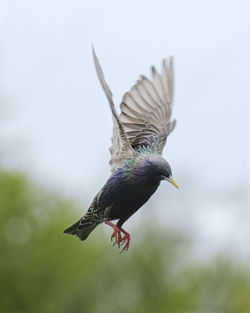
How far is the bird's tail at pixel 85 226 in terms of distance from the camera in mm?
5492

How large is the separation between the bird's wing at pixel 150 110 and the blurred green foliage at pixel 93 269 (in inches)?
927

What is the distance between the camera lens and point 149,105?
6660 mm

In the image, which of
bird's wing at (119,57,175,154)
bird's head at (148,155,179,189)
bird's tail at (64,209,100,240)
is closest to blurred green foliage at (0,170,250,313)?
bird's wing at (119,57,175,154)

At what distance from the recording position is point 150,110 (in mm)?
6648

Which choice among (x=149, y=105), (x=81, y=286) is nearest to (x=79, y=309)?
(x=81, y=286)

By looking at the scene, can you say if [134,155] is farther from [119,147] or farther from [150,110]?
[150,110]

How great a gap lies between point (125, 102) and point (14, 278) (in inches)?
1142

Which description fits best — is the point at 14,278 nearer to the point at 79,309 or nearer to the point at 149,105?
the point at 79,309

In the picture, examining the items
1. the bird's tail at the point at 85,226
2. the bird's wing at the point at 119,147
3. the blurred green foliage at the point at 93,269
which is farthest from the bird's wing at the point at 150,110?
the blurred green foliage at the point at 93,269

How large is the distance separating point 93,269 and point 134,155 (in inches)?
1194

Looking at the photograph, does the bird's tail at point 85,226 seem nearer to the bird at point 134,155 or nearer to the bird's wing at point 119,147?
the bird at point 134,155

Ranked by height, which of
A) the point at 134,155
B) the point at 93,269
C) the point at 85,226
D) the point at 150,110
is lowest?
the point at 85,226

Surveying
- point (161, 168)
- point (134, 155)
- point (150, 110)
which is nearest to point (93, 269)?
point (150, 110)

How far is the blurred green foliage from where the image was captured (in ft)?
105
